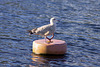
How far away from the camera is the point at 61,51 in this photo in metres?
14.7

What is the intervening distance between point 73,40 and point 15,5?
18.5m

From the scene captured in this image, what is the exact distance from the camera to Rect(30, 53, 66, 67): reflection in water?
13.7m

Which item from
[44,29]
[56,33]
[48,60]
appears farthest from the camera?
[56,33]

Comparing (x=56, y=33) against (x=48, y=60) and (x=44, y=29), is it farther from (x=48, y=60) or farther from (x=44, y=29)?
(x=48, y=60)

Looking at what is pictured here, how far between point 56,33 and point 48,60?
24.4ft

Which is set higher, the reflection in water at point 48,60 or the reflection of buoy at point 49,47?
the reflection of buoy at point 49,47

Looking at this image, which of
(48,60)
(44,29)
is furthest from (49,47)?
(44,29)

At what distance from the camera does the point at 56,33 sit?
21500 millimetres

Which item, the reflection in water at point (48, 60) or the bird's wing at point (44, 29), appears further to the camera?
the bird's wing at point (44, 29)

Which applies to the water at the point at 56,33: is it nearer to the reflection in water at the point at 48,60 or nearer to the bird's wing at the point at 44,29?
the reflection in water at the point at 48,60

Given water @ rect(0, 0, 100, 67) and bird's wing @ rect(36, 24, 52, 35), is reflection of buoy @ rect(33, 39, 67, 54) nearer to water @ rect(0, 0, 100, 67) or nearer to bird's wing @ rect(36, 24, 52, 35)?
water @ rect(0, 0, 100, 67)

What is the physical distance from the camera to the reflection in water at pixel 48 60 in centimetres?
1373

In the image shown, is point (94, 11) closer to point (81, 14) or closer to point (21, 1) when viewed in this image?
point (81, 14)

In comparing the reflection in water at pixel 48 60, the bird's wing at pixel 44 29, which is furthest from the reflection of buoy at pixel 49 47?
the bird's wing at pixel 44 29
